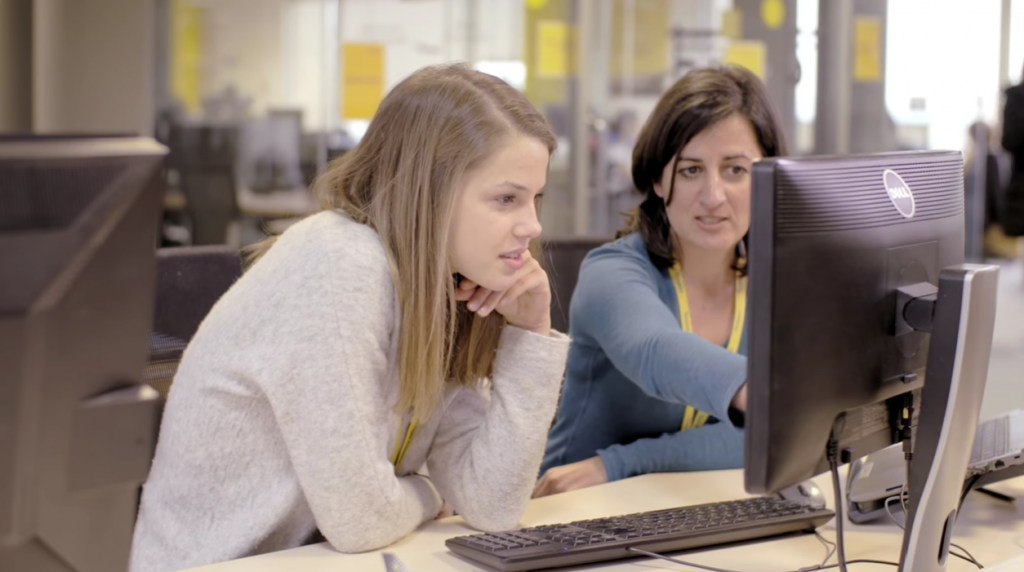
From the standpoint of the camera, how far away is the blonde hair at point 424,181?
1323 millimetres

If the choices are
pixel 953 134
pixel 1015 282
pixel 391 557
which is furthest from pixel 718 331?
pixel 1015 282

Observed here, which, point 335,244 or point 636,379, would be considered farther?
point 636,379

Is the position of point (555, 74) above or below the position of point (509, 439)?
above

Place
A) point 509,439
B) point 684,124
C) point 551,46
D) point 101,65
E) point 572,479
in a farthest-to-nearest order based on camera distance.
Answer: point 551,46, point 101,65, point 684,124, point 572,479, point 509,439

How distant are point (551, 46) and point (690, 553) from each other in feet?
12.5

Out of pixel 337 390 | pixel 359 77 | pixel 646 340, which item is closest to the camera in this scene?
pixel 337 390

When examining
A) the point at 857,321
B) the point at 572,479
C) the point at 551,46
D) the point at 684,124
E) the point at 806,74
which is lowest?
the point at 572,479

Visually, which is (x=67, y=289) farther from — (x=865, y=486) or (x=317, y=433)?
(x=865, y=486)

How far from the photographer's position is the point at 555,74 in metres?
4.88

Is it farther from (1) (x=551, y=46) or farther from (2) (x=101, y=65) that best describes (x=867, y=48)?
(2) (x=101, y=65)

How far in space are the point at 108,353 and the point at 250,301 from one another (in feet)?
1.86

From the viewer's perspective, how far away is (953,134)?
16.7ft

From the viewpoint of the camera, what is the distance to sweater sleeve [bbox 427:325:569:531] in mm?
1403

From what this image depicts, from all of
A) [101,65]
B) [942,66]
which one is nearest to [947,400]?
[101,65]
